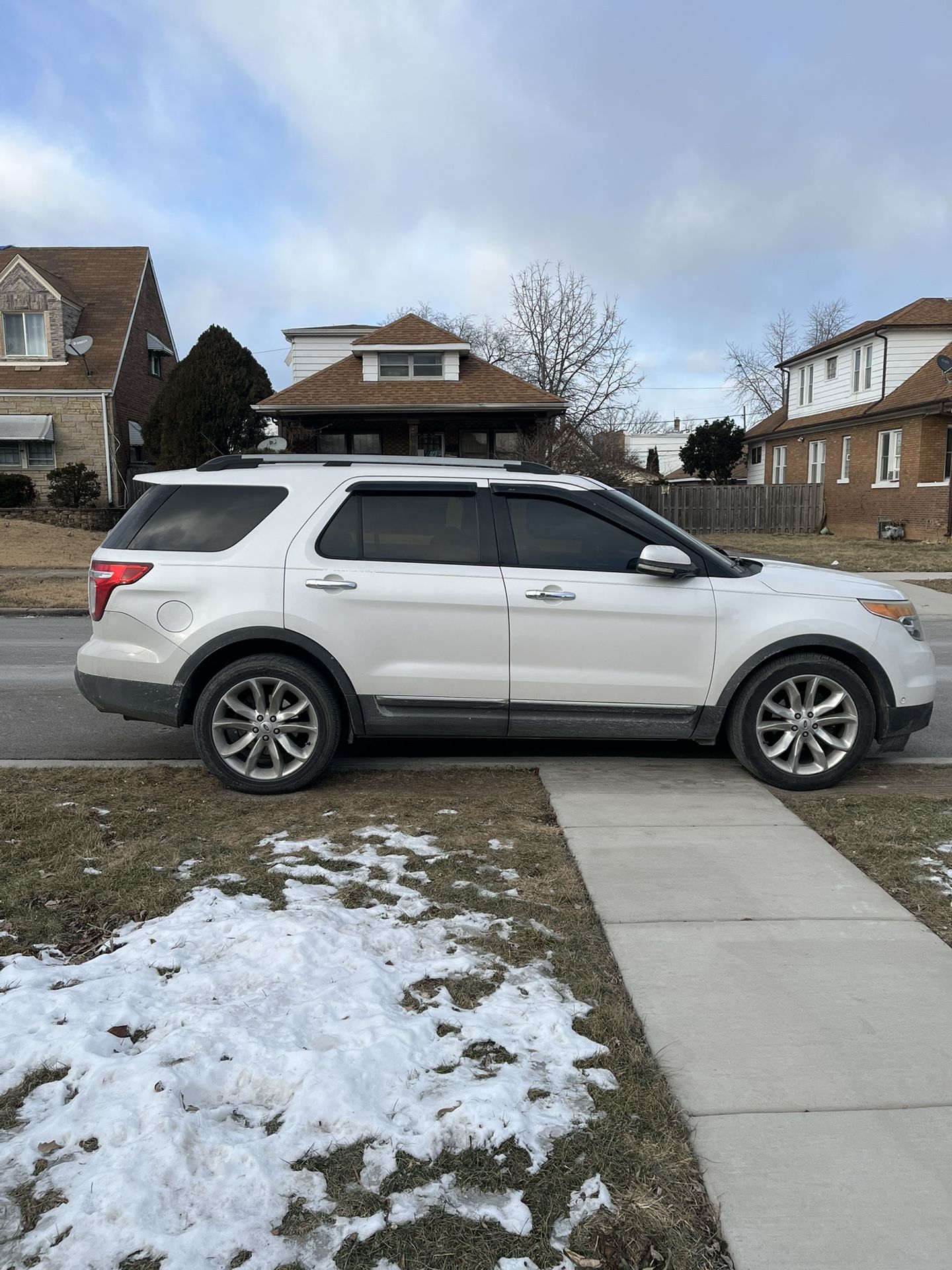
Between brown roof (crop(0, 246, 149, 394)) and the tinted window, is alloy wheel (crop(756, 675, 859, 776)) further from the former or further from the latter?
brown roof (crop(0, 246, 149, 394))

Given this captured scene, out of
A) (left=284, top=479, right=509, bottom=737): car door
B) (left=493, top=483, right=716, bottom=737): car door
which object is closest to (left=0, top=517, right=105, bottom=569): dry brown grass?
(left=284, top=479, right=509, bottom=737): car door

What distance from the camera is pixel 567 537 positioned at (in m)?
5.55

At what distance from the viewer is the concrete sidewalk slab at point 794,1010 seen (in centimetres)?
275

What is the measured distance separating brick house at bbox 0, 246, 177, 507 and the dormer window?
29.4 feet

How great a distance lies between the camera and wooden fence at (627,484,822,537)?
33.5m

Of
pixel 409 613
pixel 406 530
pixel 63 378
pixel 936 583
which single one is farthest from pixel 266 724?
pixel 63 378

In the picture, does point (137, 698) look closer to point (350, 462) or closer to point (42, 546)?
point (350, 462)

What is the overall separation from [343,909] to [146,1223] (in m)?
1.63

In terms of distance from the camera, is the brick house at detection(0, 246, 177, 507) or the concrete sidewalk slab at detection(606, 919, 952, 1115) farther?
the brick house at detection(0, 246, 177, 507)

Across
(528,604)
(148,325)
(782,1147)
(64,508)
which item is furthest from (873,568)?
(148,325)

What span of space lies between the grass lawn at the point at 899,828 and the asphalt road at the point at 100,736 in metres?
0.89

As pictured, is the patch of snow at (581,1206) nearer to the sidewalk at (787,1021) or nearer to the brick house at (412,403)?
the sidewalk at (787,1021)

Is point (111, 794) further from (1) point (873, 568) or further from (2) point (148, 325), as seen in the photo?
(2) point (148, 325)

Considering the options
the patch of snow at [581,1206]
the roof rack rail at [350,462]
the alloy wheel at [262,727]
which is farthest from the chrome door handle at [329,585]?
the patch of snow at [581,1206]
